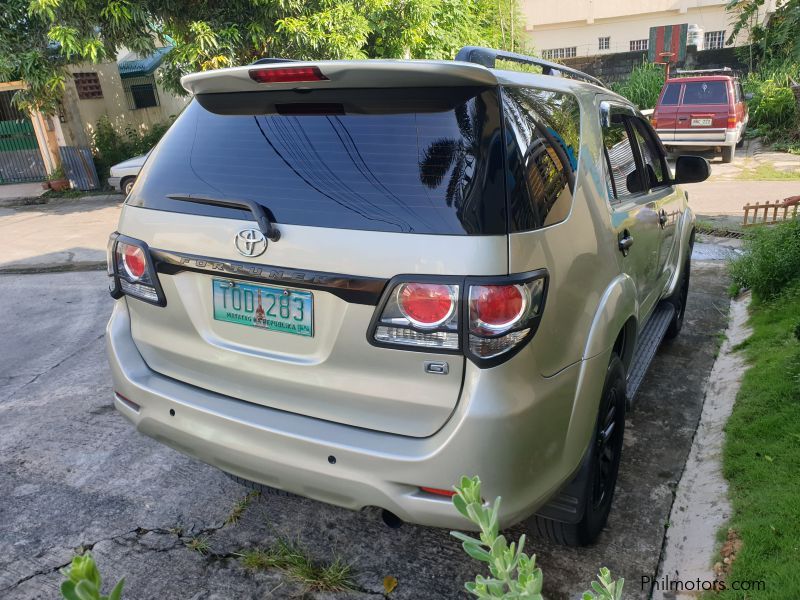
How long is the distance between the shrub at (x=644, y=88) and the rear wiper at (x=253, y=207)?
1852 cm

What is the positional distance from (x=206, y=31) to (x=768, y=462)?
930 cm

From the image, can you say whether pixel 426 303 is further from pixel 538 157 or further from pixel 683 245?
pixel 683 245

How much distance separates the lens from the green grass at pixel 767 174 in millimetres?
11196

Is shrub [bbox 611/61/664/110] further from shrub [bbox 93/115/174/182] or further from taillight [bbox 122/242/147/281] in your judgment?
taillight [bbox 122/242/147/281]

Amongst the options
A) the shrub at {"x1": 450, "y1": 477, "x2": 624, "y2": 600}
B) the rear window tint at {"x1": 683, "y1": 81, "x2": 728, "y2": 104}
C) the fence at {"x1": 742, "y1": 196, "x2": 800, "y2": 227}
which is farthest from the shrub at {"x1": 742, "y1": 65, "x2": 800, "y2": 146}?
the shrub at {"x1": 450, "y1": 477, "x2": 624, "y2": 600}

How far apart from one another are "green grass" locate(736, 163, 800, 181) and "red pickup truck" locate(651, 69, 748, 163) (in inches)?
43.7

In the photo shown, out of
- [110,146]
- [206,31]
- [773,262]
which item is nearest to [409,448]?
[773,262]

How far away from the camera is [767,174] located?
38.1ft

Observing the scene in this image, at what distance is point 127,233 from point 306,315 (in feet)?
2.95

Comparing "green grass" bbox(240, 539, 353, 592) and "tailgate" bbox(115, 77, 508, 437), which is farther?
"green grass" bbox(240, 539, 353, 592)

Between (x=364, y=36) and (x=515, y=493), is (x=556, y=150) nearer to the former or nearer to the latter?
(x=515, y=493)

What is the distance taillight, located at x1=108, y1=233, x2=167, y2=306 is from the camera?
229 centimetres

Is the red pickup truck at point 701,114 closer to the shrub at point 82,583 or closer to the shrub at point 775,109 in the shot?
the shrub at point 775,109
